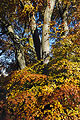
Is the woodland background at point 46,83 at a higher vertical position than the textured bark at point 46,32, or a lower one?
lower

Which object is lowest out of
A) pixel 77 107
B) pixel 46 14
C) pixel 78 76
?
pixel 77 107

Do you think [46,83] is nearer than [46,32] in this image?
Yes

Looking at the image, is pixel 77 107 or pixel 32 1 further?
pixel 32 1

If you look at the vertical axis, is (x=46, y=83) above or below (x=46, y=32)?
below

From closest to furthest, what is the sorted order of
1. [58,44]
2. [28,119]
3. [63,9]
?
[28,119] < [58,44] < [63,9]

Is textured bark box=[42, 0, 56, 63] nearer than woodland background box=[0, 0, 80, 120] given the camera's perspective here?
No

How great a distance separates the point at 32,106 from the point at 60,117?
33.8 inches

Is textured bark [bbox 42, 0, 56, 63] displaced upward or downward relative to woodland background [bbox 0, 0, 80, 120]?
upward

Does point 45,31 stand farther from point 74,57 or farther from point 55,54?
point 74,57

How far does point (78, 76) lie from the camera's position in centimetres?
277

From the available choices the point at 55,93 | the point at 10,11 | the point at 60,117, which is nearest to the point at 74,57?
the point at 55,93

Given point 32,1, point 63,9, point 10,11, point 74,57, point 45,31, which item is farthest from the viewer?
point 63,9

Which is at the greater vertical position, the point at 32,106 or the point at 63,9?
the point at 63,9

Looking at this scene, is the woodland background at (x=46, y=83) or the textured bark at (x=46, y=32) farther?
the textured bark at (x=46, y=32)
